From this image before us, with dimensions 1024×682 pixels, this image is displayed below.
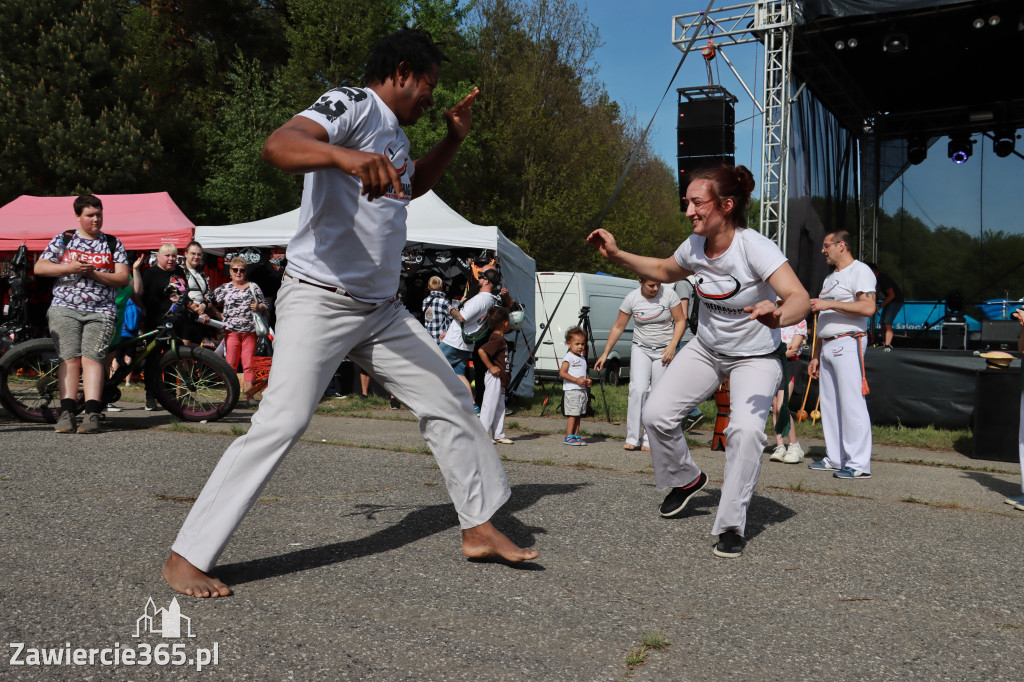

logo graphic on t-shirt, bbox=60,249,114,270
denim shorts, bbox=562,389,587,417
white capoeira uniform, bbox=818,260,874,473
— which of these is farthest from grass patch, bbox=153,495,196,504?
white capoeira uniform, bbox=818,260,874,473

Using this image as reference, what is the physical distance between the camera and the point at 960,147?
752 inches

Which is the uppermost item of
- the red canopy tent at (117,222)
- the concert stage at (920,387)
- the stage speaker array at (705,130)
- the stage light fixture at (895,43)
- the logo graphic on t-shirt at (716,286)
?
the stage light fixture at (895,43)

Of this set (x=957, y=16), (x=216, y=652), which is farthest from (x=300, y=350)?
(x=957, y=16)

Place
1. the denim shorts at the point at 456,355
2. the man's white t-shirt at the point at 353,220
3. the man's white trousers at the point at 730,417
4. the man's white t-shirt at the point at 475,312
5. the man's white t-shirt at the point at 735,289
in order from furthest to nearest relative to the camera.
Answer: the denim shorts at the point at 456,355
the man's white t-shirt at the point at 475,312
the man's white t-shirt at the point at 735,289
the man's white trousers at the point at 730,417
the man's white t-shirt at the point at 353,220

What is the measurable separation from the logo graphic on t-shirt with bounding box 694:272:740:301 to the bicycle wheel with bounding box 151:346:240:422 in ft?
18.1

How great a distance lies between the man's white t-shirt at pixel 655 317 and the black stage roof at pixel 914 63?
6.07 meters

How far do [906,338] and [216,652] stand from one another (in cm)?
1643

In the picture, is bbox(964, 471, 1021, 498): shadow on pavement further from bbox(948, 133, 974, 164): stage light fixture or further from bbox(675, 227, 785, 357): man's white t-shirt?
bbox(948, 133, 974, 164): stage light fixture

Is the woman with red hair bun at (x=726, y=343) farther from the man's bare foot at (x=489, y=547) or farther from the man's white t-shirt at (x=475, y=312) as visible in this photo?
the man's white t-shirt at (x=475, y=312)

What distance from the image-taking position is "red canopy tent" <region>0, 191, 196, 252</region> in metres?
14.8

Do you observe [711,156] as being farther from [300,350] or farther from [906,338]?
[300,350]

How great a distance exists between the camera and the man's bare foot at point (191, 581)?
2.98 metres

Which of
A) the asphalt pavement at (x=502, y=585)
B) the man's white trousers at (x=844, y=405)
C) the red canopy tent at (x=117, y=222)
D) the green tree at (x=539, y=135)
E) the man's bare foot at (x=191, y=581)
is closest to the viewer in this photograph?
the asphalt pavement at (x=502, y=585)

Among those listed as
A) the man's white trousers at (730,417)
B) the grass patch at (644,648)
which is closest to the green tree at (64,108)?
the man's white trousers at (730,417)
